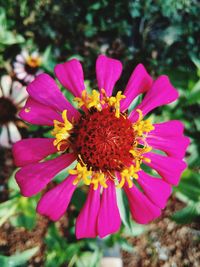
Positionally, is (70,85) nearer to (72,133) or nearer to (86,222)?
(72,133)

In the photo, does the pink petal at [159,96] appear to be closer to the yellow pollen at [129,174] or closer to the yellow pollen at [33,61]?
the yellow pollen at [129,174]

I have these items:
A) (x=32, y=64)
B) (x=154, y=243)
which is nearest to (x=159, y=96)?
(x=154, y=243)

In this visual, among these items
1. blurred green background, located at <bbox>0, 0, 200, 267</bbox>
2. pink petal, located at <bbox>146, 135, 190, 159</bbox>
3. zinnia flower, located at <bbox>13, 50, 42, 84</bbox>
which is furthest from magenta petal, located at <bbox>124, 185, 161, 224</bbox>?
zinnia flower, located at <bbox>13, 50, 42, 84</bbox>

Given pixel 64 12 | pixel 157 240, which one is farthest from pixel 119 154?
pixel 64 12

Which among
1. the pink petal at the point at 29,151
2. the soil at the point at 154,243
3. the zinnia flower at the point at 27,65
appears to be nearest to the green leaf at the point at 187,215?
the soil at the point at 154,243

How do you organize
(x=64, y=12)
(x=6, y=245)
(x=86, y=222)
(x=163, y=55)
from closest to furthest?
(x=86, y=222)
(x=6, y=245)
(x=163, y=55)
(x=64, y=12)

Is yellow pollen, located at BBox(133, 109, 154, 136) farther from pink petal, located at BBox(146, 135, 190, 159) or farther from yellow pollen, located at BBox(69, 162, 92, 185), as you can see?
yellow pollen, located at BBox(69, 162, 92, 185)

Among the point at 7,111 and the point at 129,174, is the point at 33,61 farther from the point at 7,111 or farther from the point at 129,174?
the point at 129,174
